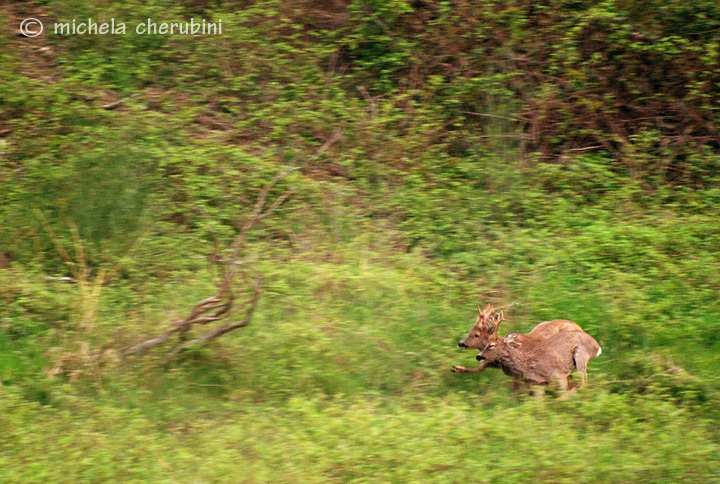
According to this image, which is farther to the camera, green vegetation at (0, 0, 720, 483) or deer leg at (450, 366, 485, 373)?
deer leg at (450, 366, 485, 373)

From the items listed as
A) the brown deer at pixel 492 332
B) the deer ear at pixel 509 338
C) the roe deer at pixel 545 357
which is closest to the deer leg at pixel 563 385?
the roe deer at pixel 545 357

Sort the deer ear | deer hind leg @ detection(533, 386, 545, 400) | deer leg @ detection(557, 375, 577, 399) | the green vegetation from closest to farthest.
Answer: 1. the green vegetation
2. deer hind leg @ detection(533, 386, 545, 400)
3. deer leg @ detection(557, 375, 577, 399)
4. the deer ear

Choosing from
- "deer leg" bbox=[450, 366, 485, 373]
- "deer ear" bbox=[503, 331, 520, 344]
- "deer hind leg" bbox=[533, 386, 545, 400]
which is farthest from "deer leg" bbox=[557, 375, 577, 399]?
"deer leg" bbox=[450, 366, 485, 373]

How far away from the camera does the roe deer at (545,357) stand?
18.7 feet

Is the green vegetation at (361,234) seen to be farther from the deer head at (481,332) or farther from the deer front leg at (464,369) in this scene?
the deer head at (481,332)

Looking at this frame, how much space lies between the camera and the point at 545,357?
224 inches

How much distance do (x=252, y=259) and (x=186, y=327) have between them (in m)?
1.54

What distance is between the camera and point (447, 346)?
20.4 feet

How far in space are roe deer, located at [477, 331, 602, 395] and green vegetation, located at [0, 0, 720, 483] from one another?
0.64 feet

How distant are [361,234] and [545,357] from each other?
2.62 meters

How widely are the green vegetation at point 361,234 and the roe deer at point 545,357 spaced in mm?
194

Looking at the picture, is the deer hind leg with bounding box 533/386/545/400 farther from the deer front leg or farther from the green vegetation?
the deer front leg

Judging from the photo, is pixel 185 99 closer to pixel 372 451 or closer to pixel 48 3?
pixel 48 3

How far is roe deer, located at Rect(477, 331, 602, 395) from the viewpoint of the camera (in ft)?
18.7
